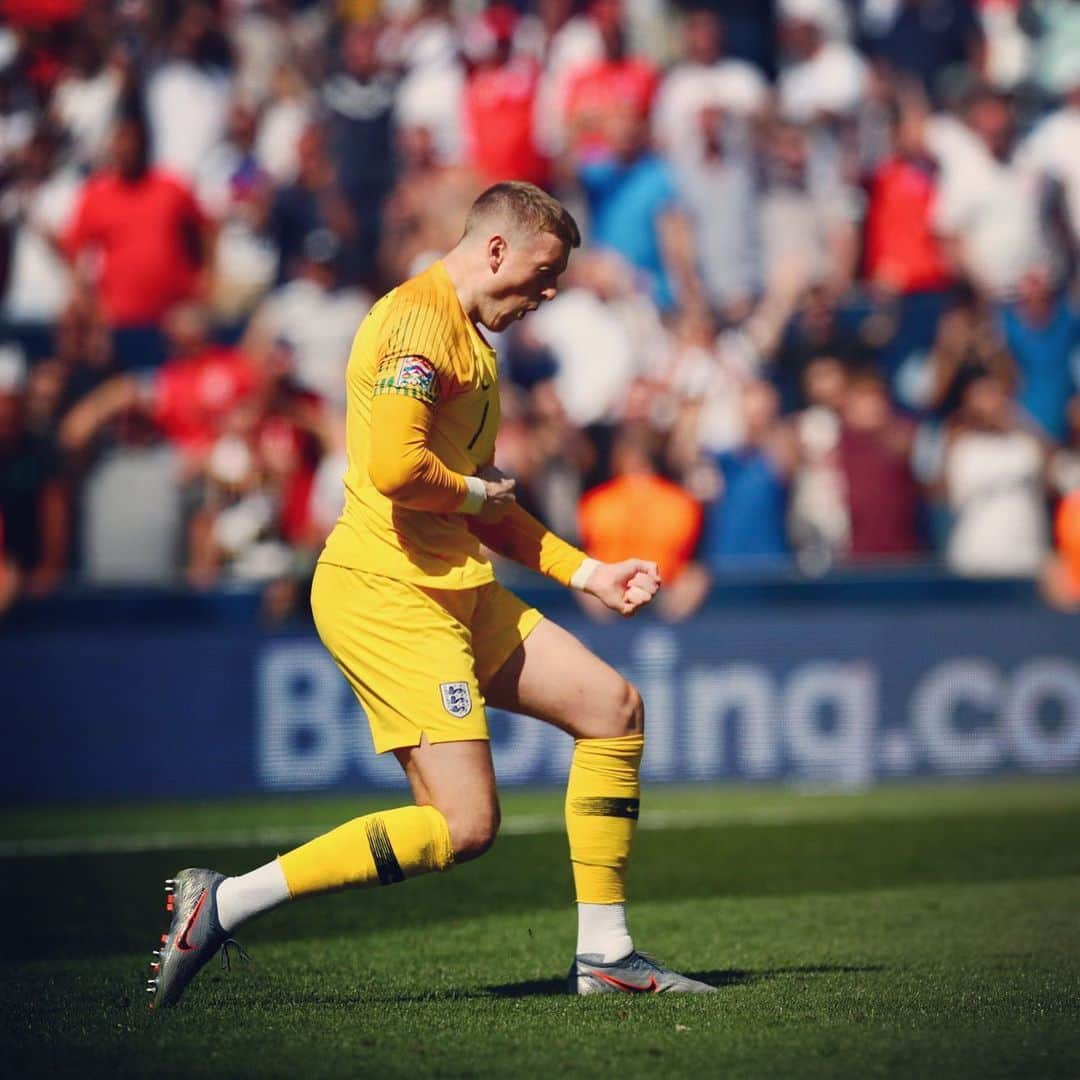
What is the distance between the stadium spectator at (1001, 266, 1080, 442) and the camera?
13742 millimetres

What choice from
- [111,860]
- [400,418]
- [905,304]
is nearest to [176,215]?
[905,304]

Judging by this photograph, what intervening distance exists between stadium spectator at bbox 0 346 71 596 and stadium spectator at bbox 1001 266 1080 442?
256 inches

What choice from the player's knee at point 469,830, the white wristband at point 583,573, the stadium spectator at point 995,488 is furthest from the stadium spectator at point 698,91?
the player's knee at point 469,830

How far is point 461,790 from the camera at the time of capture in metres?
5.55

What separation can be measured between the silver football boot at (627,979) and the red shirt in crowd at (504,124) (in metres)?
9.98

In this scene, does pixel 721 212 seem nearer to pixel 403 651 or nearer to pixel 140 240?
pixel 140 240

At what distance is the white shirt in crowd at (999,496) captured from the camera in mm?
12781

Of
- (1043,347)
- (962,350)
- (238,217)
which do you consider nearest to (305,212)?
(238,217)

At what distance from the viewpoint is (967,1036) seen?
4977mm

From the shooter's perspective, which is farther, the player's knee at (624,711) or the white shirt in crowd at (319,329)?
the white shirt in crowd at (319,329)

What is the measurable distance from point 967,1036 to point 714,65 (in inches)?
447

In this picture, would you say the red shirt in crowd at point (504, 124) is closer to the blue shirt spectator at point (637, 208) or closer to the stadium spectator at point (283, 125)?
the blue shirt spectator at point (637, 208)

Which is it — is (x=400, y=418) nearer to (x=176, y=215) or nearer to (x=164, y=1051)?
(x=164, y=1051)

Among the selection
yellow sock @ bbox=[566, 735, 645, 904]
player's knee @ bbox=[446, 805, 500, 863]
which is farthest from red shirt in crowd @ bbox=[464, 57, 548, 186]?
player's knee @ bbox=[446, 805, 500, 863]
